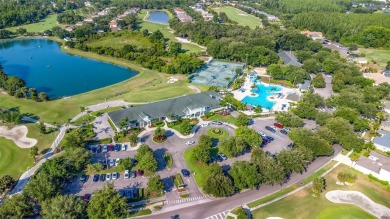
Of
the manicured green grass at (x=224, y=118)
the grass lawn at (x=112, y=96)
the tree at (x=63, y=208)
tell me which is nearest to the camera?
the tree at (x=63, y=208)

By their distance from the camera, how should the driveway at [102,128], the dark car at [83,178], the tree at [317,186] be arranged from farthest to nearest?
1. the driveway at [102,128]
2. the dark car at [83,178]
3. the tree at [317,186]

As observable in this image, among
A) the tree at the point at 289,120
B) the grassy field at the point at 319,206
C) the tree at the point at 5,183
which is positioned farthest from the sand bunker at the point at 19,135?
the tree at the point at 289,120

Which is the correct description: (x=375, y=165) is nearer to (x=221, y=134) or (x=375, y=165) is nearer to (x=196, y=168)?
(x=221, y=134)

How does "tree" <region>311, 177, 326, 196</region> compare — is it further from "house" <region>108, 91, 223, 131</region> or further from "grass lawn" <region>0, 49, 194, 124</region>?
"grass lawn" <region>0, 49, 194, 124</region>

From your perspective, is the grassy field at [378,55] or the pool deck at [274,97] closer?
the pool deck at [274,97]

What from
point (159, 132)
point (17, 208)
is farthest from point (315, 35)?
point (17, 208)

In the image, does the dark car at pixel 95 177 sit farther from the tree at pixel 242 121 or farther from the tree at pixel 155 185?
the tree at pixel 242 121

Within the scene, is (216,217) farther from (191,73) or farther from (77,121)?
(191,73)
